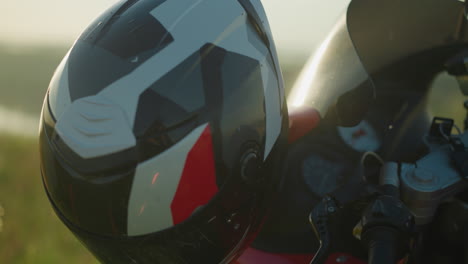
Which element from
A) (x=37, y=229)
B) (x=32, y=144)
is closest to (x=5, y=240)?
(x=37, y=229)

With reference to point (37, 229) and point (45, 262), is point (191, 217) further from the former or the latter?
point (37, 229)

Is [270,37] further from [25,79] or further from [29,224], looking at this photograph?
[25,79]

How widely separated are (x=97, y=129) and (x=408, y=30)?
143 centimetres

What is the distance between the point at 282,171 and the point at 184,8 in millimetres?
682

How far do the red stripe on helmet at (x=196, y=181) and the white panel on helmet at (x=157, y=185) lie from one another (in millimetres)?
13

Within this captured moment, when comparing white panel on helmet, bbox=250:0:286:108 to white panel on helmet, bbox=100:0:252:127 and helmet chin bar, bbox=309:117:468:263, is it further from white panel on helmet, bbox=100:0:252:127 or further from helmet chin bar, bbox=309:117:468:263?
helmet chin bar, bbox=309:117:468:263

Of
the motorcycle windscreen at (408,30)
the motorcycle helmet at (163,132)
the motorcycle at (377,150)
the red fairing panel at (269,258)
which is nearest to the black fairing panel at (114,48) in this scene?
the motorcycle helmet at (163,132)

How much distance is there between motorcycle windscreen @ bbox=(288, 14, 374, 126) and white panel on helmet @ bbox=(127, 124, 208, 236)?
686mm

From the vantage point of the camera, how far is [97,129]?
162 cm

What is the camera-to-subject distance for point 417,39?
8.06 feet

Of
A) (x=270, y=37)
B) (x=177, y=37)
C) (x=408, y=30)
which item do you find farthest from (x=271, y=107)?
(x=408, y=30)

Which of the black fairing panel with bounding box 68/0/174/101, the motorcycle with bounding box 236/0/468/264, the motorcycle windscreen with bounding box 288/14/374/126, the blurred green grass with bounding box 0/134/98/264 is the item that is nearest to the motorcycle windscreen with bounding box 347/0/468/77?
the motorcycle with bounding box 236/0/468/264

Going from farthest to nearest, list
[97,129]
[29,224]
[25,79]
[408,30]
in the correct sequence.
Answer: [25,79] < [29,224] < [408,30] < [97,129]

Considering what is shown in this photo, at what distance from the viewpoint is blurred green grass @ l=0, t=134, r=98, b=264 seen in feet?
15.8
